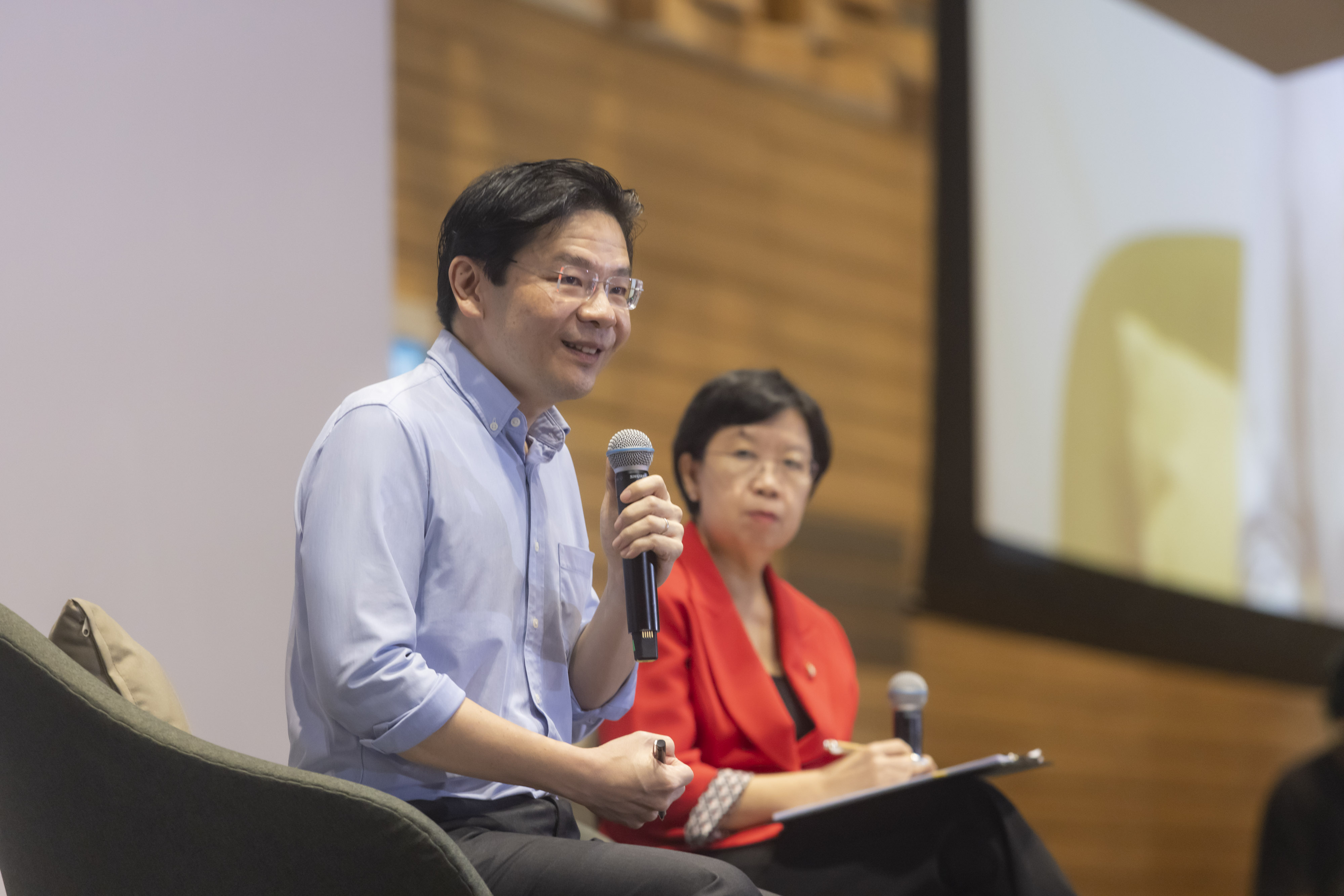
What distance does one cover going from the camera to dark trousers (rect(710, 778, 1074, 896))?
6.13 ft

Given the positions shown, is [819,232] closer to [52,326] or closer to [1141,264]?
[1141,264]

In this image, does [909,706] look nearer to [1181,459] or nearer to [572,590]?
[572,590]

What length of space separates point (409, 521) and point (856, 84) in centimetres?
365

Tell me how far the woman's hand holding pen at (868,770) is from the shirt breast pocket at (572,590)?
2.05 feet

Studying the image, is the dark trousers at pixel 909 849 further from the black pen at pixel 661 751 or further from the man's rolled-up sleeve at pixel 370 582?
the man's rolled-up sleeve at pixel 370 582

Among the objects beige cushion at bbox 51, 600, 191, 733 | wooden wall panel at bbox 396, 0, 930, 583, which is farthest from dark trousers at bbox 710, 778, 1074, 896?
wooden wall panel at bbox 396, 0, 930, 583

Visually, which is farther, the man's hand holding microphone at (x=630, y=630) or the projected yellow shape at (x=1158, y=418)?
the projected yellow shape at (x=1158, y=418)

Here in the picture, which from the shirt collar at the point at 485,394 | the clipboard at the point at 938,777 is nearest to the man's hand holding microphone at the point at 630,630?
the shirt collar at the point at 485,394

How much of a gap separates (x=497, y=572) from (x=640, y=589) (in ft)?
0.53

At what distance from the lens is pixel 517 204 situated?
1.48 meters

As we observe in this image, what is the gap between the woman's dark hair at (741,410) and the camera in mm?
2254

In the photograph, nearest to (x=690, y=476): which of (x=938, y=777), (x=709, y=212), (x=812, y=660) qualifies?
(x=812, y=660)

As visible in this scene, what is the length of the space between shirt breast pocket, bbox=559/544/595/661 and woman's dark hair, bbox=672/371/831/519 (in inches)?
28.8

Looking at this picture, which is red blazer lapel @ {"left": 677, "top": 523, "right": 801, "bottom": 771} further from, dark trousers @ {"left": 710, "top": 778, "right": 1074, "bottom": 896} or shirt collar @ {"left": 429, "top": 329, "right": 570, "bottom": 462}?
shirt collar @ {"left": 429, "top": 329, "right": 570, "bottom": 462}
